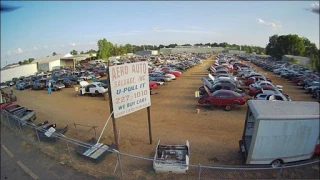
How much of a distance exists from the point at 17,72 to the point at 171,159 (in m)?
62.3

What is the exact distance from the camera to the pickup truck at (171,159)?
8.41m

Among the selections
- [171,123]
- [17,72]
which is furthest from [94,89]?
[17,72]

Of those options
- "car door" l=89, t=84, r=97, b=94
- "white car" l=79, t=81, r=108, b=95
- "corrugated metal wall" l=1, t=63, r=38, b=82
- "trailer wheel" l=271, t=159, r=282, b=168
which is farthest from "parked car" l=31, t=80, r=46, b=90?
"trailer wheel" l=271, t=159, r=282, b=168

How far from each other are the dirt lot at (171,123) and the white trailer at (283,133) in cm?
161

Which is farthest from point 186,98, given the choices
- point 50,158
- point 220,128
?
point 50,158

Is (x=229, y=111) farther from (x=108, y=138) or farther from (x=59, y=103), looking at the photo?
(x=59, y=103)

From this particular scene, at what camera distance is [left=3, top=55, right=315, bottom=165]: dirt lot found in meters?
10.6

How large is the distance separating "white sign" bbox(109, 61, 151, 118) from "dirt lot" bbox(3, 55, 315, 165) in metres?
2.34

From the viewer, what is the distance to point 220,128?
13234mm

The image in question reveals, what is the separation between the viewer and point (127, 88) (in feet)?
33.3

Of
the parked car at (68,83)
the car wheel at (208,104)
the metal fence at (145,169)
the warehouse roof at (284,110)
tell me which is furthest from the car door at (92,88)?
the warehouse roof at (284,110)

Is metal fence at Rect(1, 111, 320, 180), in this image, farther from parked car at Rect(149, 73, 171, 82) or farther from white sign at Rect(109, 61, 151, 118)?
parked car at Rect(149, 73, 171, 82)

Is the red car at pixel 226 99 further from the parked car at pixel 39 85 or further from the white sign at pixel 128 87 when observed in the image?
the parked car at pixel 39 85

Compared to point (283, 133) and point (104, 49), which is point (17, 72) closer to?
point (104, 49)
